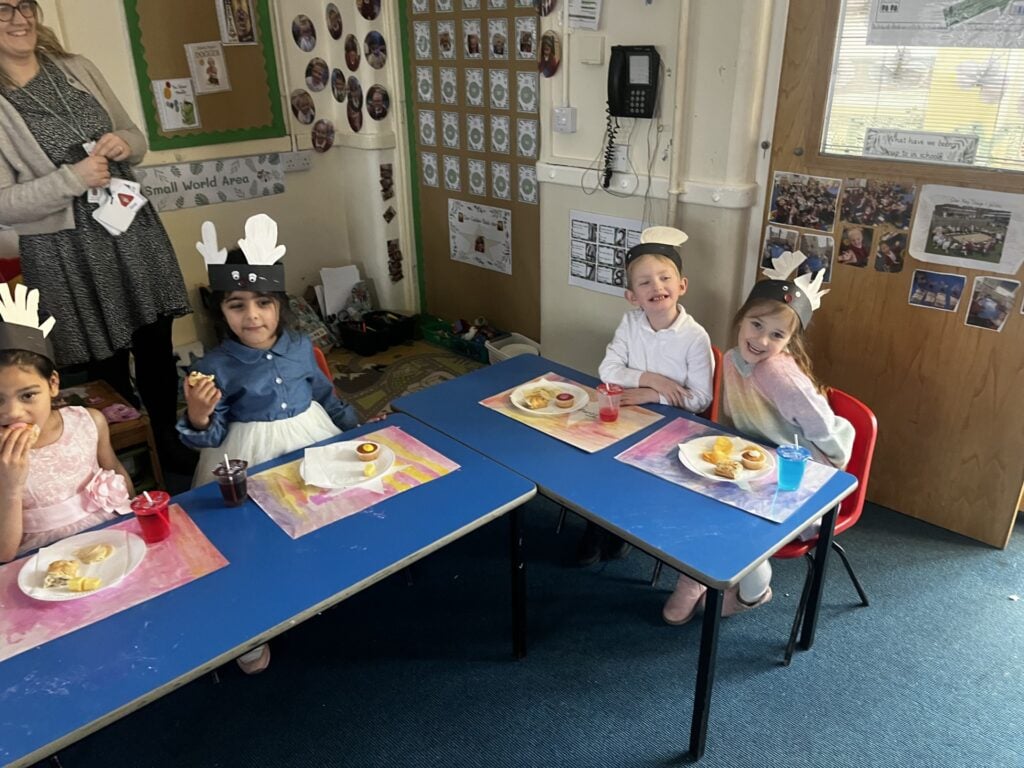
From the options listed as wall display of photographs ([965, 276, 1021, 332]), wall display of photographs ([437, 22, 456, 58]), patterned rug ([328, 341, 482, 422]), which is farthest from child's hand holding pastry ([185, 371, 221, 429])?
wall display of photographs ([437, 22, 456, 58])

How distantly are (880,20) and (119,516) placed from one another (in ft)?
8.33

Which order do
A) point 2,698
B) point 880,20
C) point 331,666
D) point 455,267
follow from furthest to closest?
point 455,267 → point 880,20 → point 331,666 → point 2,698

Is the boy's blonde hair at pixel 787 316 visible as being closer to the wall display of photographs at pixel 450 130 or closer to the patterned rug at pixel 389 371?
the patterned rug at pixel 389 371

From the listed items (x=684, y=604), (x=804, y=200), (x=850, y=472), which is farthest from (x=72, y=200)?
(x=850, y=472)

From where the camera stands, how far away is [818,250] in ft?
8.58

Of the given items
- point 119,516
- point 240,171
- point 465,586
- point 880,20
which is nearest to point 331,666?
point 465,586

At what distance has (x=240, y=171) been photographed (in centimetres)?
405

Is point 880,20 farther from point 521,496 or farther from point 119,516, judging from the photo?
point 119,516

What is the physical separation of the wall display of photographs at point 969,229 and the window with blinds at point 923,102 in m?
0.09

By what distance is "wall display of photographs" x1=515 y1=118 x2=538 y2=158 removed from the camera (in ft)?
11.7

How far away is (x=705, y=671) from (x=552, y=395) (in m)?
0.87

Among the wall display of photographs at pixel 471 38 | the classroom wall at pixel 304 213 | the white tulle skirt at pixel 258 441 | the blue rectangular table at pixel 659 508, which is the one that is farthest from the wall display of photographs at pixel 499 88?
the white tulle skirt at pixel 258 441

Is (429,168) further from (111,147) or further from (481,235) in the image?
(111,147)

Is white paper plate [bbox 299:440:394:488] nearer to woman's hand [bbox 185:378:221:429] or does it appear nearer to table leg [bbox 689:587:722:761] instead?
woman's hand [bbox 185:378:221:429]
